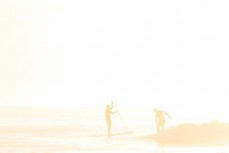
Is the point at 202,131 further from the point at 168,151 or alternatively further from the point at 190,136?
the point at 168,151

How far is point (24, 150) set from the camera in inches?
1273

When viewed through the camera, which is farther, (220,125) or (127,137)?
(127,137)

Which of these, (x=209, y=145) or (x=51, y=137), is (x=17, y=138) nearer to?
(x=51, y=137)

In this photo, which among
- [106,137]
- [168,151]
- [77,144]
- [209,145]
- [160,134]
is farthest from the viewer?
[106,137]

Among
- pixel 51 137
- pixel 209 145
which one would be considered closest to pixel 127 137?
pixel 51 137

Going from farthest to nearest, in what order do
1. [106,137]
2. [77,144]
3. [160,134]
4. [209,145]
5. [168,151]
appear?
1. [106,137]
2. [160,134]
3. [77,144]
4. [209,145]
5. [168,151]

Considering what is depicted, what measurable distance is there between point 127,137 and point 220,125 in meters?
6.33

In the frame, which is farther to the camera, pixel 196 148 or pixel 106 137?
pixel 106 137

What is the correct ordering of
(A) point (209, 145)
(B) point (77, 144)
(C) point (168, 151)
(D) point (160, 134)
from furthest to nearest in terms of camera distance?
(D) point (160, 134), (B) point (77, 144), (A) point (209, 145), (C) point (168, 151)

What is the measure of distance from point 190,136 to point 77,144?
20.1 ft

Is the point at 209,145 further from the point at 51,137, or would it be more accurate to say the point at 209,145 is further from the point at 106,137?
the point at 51,137

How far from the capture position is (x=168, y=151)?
30562 millimetres

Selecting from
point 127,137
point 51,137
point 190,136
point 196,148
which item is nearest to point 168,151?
point 196,148

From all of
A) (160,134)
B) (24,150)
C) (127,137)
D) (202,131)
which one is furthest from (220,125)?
(24,150)
